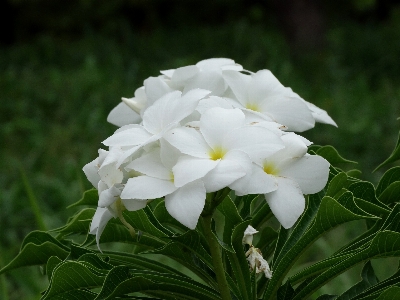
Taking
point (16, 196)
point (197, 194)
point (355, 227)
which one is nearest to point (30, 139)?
point (16, 196)

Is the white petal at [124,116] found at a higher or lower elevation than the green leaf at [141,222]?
higher

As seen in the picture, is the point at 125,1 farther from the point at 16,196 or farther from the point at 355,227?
the point at 355,227

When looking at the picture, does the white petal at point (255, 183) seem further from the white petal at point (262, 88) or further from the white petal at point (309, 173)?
the white petal at point (262, 88)

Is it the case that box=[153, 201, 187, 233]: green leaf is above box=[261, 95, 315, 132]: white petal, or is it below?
below

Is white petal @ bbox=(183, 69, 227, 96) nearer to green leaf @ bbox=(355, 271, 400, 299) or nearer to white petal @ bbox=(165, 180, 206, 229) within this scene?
white petal @ bbox=(165, 180, 206, 229)

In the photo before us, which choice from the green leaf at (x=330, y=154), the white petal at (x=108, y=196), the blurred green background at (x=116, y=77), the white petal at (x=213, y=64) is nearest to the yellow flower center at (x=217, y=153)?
the white petal at (x=108, y=196)

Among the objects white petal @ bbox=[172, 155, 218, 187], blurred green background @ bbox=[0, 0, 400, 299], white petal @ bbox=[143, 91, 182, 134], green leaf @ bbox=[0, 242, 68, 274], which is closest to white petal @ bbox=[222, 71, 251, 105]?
white petal @ bbox=[143, 91, 182, 134]

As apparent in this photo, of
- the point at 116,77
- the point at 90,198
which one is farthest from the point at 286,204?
the point at 116,77
